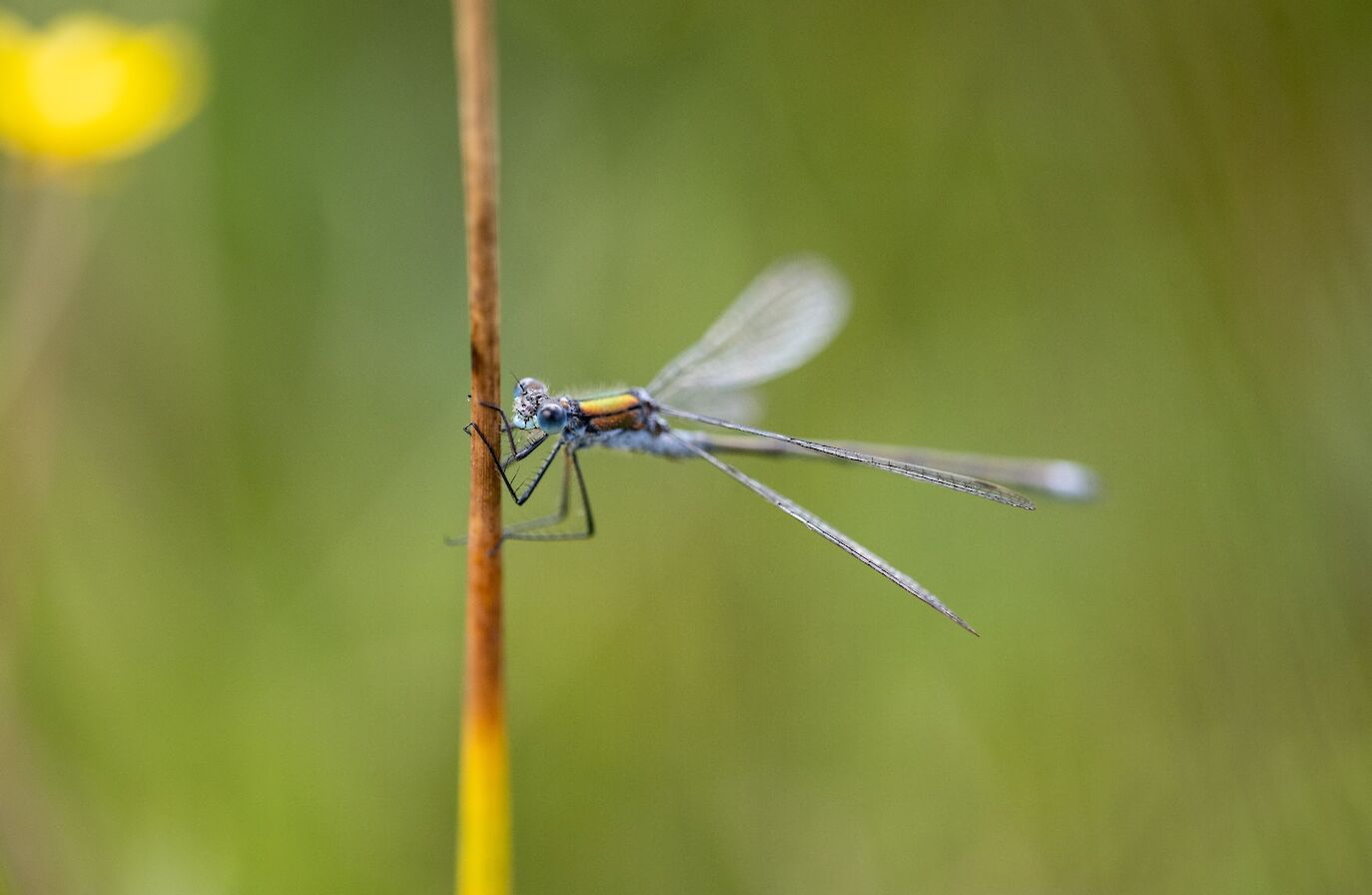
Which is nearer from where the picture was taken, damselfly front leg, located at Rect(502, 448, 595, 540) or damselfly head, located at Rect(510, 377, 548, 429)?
damselfly head, located at Rect(510, 377, 548, 429)

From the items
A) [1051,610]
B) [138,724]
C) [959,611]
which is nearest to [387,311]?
[138,724]

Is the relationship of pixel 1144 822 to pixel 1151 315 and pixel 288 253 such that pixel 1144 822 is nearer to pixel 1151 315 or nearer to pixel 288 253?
pixel 1151 315

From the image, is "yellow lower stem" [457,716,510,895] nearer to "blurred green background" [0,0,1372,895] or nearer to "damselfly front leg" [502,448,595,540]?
"damselfly front leg" [502,448,595,540]

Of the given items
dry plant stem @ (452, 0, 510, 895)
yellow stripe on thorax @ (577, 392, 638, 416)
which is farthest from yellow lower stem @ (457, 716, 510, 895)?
yellow stripe on thorax @ (577, 392, 638, 416)

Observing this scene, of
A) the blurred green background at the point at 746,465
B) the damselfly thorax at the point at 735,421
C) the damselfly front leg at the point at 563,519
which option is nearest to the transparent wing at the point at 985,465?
the damselfly thorax at the point at 735,421

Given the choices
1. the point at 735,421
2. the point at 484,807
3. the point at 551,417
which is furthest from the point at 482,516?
the point at 735,421

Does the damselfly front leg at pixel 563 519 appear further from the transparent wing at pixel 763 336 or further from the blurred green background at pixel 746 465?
the blurred green background at pixel 746 465

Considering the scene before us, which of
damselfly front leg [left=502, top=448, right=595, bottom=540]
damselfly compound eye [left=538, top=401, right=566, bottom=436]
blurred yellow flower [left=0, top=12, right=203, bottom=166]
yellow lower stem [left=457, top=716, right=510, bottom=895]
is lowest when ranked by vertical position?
yellow lower stem [left=457, top=716, right=510, bottom=895]
